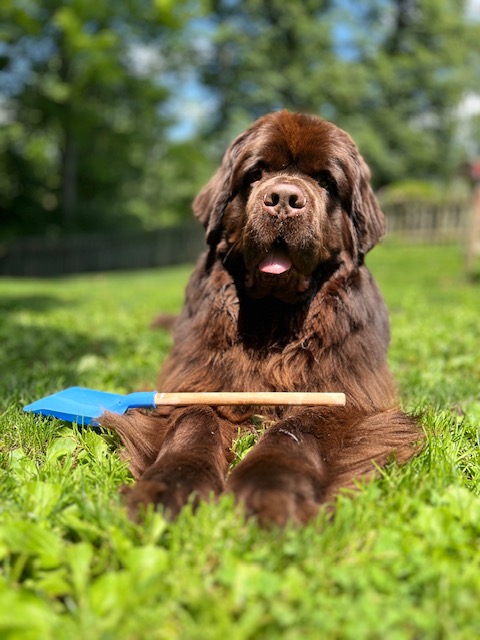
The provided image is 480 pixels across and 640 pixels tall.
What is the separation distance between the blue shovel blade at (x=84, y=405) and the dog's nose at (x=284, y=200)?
0.94 meters

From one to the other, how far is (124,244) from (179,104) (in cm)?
692

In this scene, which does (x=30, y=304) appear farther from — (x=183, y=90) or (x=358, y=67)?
(x=358, y=67)

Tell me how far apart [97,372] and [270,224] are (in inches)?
74.0

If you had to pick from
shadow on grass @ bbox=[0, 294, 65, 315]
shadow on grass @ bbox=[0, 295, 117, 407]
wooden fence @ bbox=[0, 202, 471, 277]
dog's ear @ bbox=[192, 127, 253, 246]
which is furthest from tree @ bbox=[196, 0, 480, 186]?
dog's ear @ bbox=[192, 127, 253, 246]

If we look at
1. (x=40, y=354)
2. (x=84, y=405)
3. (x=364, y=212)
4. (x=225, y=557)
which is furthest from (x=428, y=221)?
(x=225, y=557)

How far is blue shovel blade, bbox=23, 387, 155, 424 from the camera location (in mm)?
2553

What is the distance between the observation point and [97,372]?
396cm

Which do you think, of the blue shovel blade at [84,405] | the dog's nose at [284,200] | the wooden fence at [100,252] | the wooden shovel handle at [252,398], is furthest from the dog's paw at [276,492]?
the wooden fence at [100,252]

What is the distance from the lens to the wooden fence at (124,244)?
2142cm

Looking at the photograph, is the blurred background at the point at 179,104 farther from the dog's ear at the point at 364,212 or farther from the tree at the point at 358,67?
the dog's ear at the point at 364,212

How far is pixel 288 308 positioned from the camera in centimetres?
283

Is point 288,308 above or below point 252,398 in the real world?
above

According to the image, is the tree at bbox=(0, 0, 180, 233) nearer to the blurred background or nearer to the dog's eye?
the blurred background

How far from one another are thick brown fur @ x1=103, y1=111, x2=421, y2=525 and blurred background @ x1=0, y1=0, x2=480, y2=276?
1866 centimetres
